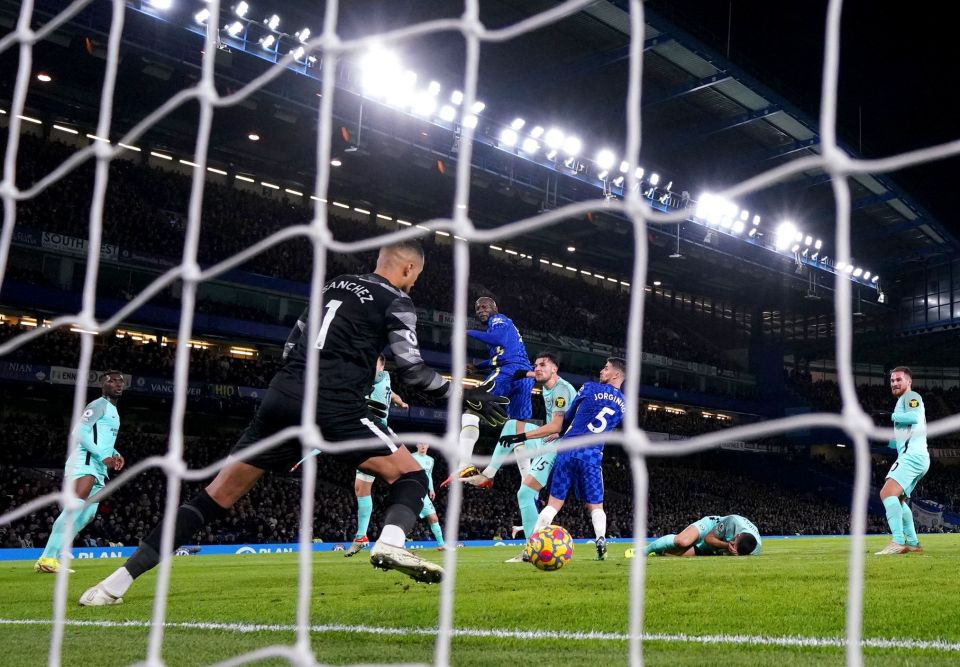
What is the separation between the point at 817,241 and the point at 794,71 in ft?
35.5

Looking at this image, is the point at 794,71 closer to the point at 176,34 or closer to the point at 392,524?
the point at 176,34

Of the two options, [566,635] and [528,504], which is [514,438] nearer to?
[528,504]

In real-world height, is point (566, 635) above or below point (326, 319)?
below

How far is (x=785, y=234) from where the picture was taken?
32.3m

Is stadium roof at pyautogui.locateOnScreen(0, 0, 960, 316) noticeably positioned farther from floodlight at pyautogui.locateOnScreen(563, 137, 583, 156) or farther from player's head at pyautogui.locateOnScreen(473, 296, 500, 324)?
player's head at pyautogui.locateOnScreen(473, 296, 500, 324)

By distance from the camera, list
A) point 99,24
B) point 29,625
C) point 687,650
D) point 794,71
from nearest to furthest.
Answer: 1. point 687,650
2. point 29,625
3. point 99,24
4. point 794,71

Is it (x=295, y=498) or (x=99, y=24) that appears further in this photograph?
(x=295, y=498)

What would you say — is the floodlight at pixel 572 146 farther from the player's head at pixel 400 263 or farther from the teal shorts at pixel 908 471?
the player's head at pixel 400 263

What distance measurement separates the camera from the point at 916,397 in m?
8.52

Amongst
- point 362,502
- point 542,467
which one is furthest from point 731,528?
point 362,502

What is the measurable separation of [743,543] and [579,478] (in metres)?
2.29

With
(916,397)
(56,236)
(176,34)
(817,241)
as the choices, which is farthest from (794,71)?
(56,236)

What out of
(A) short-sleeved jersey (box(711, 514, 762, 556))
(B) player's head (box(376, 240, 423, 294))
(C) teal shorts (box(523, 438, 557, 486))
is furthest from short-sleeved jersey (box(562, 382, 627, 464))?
(B) player's head (box(376, 240, 423, 294))

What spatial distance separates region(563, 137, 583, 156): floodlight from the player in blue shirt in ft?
57.5
